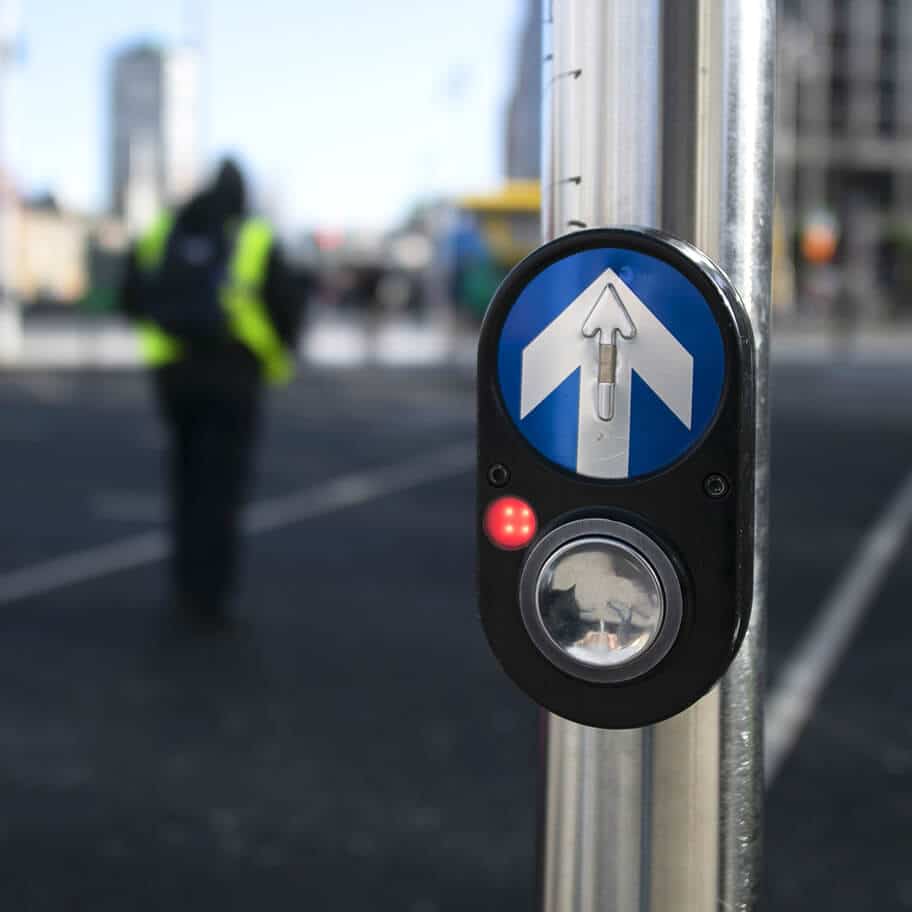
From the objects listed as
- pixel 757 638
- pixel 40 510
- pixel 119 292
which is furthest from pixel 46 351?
pixel 757 638

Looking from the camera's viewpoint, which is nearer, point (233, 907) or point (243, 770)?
point (233, 907)

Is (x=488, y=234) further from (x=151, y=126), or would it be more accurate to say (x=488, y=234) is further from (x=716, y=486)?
(x=716, y=486)

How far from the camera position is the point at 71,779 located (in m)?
4.65

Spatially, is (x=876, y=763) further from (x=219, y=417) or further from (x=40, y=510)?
(x=40, y=510)

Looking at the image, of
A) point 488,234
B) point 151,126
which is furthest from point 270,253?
point 151,126

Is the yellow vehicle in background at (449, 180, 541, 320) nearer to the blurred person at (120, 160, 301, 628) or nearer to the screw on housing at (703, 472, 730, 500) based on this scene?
the blurred person at (120, 160, 301, 628)

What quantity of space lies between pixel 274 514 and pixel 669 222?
8.81 m

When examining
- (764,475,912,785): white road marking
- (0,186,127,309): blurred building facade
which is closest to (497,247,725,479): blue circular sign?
(764,475,912,785): white road marking

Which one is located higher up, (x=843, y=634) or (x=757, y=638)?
(x=757, y=638)

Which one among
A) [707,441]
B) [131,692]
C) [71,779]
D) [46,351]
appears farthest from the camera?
[46,351]

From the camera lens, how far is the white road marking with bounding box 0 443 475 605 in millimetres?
7734

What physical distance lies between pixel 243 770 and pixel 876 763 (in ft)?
5.98

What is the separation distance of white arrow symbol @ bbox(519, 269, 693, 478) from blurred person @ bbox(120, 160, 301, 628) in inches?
195

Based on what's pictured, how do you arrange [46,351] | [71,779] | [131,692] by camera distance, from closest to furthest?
[71,779] → [131,692] → [46,351]
